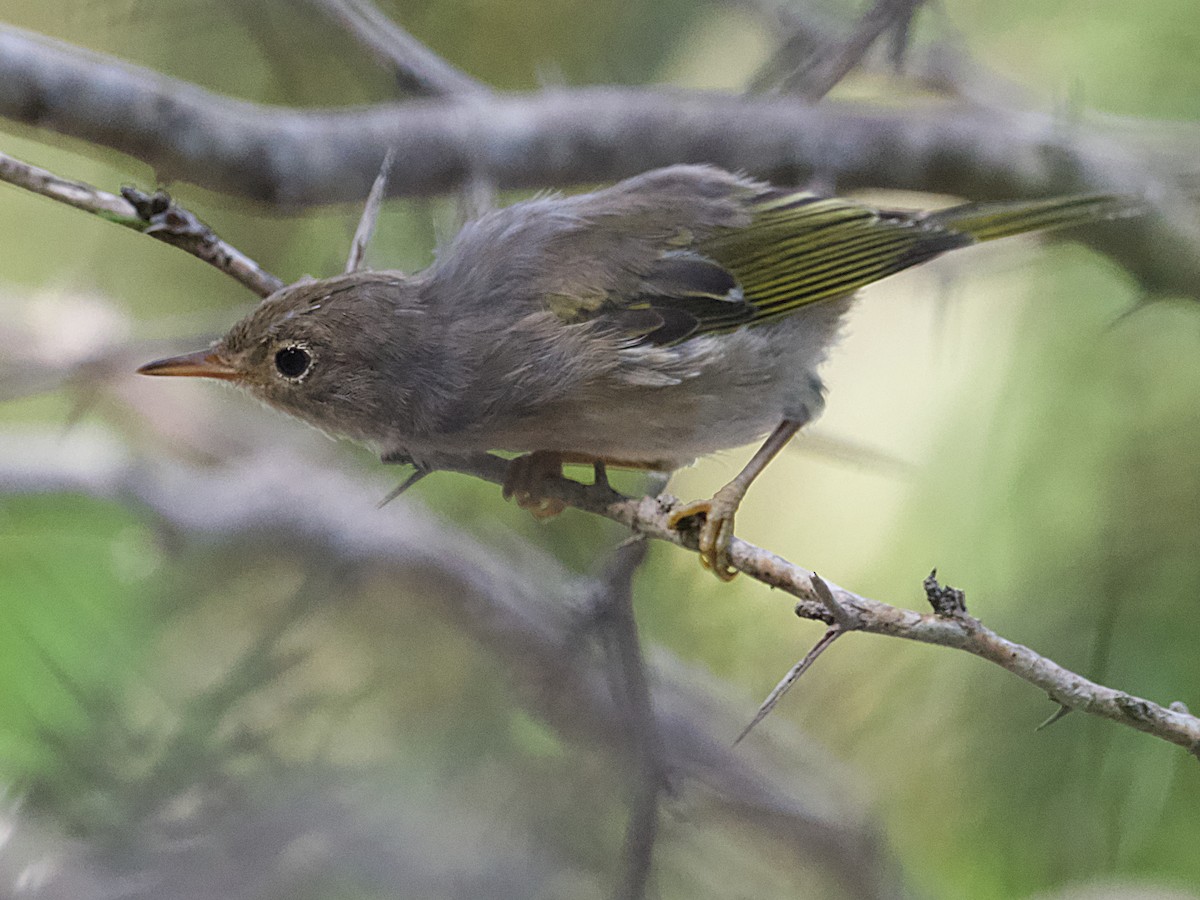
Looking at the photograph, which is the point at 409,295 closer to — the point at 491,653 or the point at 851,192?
the point at 491,653

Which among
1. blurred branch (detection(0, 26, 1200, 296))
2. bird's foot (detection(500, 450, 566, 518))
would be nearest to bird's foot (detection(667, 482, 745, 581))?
bird's foot (detection(500, 450, 566, 518))

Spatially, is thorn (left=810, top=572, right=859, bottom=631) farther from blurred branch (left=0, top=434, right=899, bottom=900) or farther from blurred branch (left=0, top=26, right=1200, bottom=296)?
blurred branch (left=0, top=26, right=1200, bottom=296)

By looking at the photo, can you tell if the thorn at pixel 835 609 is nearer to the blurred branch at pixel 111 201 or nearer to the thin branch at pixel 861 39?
the blurred branch at pixel 111 201

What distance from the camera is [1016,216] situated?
1012mm

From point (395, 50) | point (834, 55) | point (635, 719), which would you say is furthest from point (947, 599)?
point (395, 50)

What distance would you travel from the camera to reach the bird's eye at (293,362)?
0.77m

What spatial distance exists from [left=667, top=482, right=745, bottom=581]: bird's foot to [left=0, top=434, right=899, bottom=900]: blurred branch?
114mm

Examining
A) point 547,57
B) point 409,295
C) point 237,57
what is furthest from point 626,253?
point 237,57

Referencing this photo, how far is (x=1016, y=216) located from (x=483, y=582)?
25.5 inches

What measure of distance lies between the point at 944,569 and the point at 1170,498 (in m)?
0.25

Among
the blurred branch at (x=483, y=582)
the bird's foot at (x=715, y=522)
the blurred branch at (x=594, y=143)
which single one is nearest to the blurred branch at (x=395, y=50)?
the blurred branch at (x=594, y=143)

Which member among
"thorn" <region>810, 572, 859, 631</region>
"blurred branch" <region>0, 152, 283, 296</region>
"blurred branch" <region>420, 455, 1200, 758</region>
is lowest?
"blurred branch" <region>0, 152, 283, 296</region>

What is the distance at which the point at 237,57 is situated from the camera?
1296 mm

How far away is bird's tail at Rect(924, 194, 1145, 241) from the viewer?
1004mm
